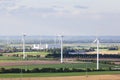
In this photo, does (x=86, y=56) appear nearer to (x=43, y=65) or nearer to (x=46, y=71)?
(x=43, y=65)

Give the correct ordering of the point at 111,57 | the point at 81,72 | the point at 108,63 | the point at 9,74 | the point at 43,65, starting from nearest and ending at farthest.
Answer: the point at 9,74 → the point at 81,72 → the point at 43,65 → the point at 108,63 → the point at 111,57

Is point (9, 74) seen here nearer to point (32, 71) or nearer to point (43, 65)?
point (32, 71)

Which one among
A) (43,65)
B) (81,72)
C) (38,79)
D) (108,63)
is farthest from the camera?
(108,63)

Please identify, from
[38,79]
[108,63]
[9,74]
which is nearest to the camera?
[38,79]

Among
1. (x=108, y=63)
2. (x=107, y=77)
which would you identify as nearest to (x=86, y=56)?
(x=108, y=63)

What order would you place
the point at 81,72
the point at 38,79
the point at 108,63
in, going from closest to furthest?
the point at 38,79 → the point at 81,72 → the point at 108,63

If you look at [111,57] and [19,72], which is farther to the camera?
[111,57]

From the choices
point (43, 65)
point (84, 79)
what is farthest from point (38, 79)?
point (43, 65)

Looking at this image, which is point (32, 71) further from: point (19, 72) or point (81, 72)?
point (81, 72)

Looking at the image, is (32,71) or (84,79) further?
(32,71)
